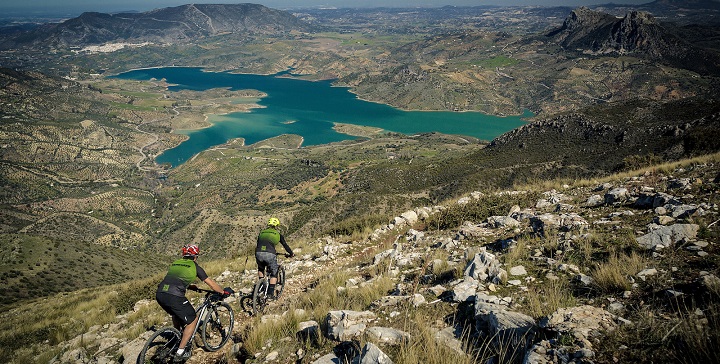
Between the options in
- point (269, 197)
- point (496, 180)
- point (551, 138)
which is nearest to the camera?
point (496, 180)

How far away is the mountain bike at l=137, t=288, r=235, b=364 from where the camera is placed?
6898 millimetres

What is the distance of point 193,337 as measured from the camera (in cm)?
727

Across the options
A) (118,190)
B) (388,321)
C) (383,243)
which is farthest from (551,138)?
(118,190)

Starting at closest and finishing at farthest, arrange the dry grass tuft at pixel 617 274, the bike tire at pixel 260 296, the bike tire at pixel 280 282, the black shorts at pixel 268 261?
the dry grass tuft at pixel 617 274
the bike tire at pixel 260 296
the black shorts at pixel 268 261
the bike tire at pixel 280 282

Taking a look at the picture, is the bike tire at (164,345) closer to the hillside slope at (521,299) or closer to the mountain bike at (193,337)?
the mountain bike at (193,337)

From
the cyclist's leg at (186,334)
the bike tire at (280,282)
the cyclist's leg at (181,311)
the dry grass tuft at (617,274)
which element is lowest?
the bike tire at (280,282)

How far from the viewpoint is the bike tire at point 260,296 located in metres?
9.45

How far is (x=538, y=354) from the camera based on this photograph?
3.90 m

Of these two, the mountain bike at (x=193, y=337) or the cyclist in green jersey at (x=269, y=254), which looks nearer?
the mountain bike at (x=193, y=337)

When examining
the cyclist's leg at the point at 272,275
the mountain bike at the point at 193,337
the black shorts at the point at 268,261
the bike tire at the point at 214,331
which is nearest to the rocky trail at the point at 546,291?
the bike tire at the point at 214,331

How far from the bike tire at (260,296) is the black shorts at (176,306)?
2.34 metres

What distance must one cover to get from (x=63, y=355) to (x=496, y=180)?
45.9 meters

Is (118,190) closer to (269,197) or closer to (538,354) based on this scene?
(269,197)

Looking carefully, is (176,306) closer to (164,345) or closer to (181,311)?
(181,311)
